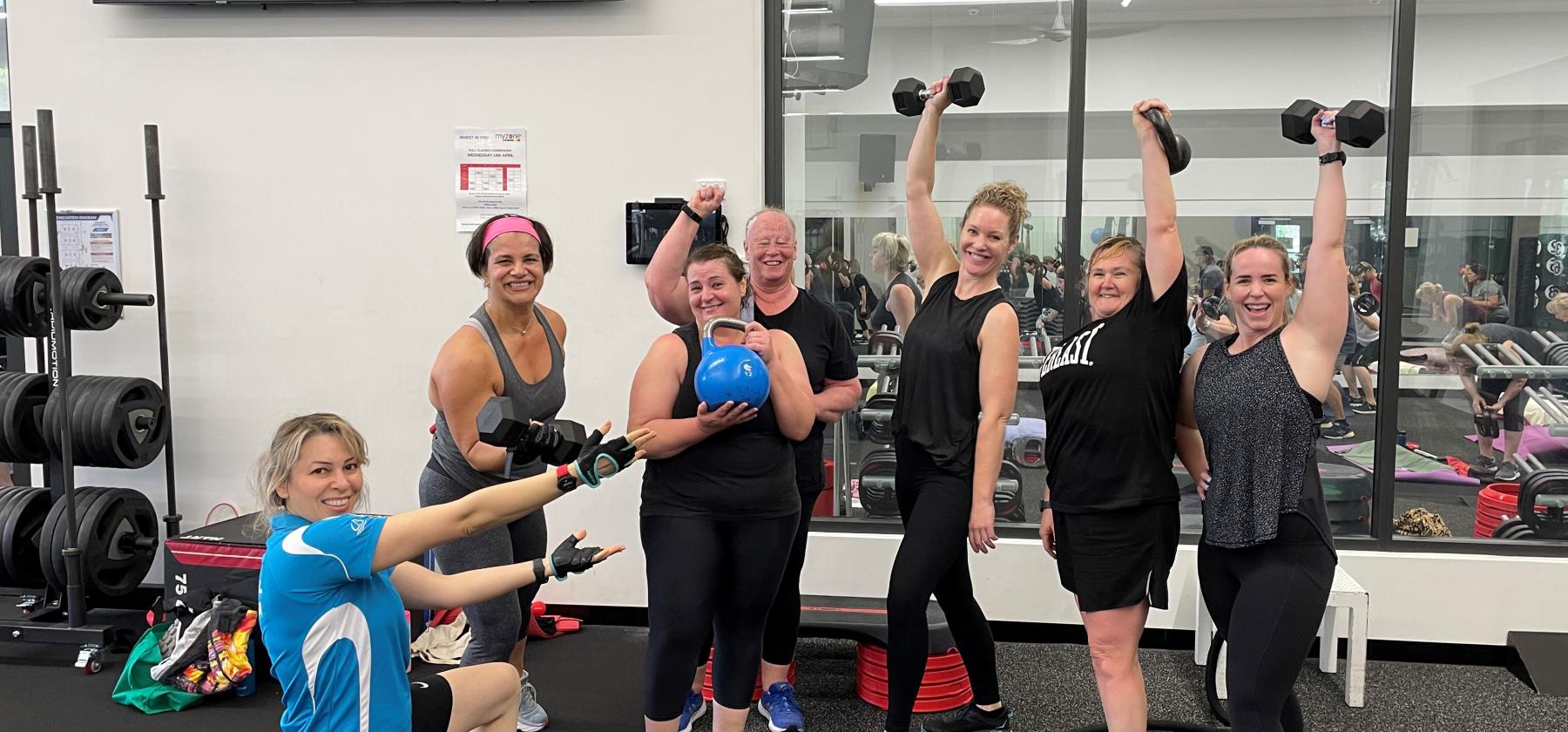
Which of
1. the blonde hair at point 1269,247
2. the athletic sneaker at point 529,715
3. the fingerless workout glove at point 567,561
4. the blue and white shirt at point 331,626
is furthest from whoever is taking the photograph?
the athletic sneaker at point 529,715

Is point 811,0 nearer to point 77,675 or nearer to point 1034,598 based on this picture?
point 1034,598

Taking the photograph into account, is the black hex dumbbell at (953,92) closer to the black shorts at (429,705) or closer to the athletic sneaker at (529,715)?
the black shorts at (429,705)

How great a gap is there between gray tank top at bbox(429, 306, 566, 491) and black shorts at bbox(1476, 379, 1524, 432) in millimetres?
3443

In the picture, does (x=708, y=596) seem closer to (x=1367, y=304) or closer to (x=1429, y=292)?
(x=1367, y=304)

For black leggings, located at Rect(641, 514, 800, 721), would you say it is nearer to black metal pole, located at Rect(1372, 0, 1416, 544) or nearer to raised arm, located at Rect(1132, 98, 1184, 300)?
raised arm, located at Rect(1132, 98, 1184, 300)

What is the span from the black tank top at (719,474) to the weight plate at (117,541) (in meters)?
2.36

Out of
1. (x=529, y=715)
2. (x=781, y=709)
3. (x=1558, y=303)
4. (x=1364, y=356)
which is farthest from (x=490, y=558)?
(x=1558, y=303)

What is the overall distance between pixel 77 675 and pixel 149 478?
2.87 ft

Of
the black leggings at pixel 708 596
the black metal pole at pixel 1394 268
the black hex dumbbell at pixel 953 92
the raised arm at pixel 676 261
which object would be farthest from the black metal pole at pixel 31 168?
the black metal pole at pixel 1394 268

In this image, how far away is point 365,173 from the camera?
12.1ft

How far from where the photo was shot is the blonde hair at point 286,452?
176cm

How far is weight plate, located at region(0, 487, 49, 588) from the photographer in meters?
3.41

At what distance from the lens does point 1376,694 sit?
10.2 feet

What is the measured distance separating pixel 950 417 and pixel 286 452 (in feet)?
4.72
